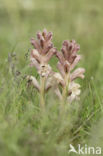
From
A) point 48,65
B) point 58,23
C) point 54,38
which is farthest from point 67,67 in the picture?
point 58,23

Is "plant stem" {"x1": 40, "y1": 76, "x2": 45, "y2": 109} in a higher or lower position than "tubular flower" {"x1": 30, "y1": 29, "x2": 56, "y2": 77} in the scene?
lower

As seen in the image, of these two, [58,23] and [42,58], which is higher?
[58,23]

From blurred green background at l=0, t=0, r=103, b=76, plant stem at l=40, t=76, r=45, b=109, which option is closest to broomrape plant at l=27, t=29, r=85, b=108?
plant stem at l=40, t=76, r=45, b=109

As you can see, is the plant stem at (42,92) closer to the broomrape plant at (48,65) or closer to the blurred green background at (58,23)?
the broomrape plant at (48,65)

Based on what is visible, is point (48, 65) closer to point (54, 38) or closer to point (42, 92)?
point (42, 92)

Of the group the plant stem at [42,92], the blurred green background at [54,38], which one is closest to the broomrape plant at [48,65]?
the plant stem at [42,92]

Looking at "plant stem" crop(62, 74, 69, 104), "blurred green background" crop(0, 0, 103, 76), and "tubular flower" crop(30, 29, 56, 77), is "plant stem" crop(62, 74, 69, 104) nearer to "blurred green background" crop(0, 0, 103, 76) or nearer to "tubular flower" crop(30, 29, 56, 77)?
"tubular flower" crop(30, 29, 56, 77)

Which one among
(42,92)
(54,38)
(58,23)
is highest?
(58,23)
